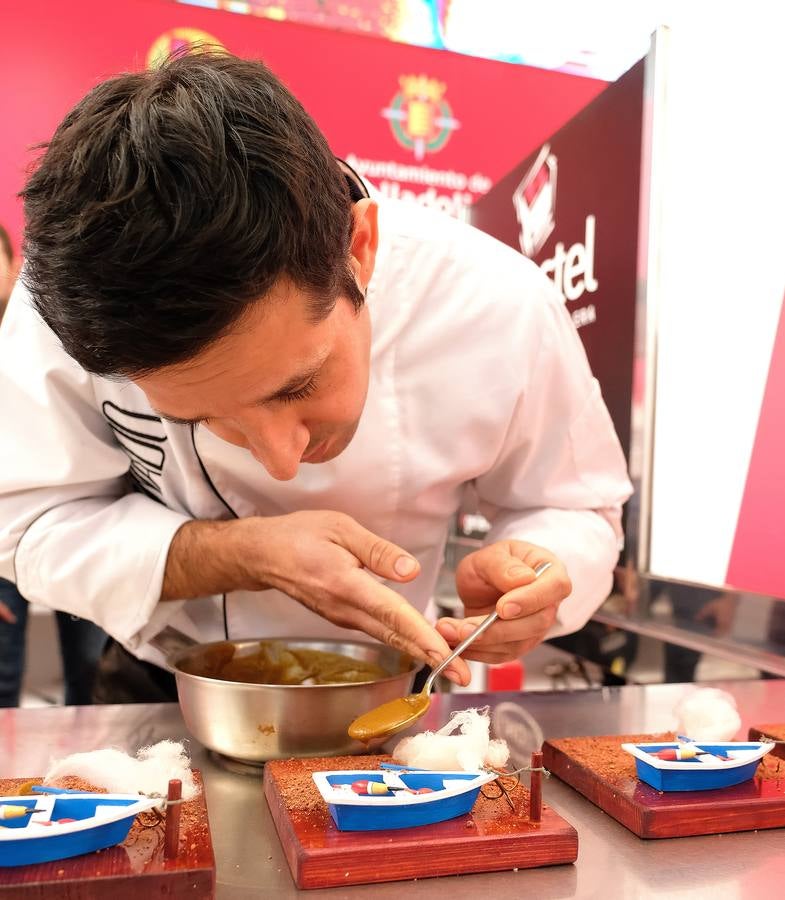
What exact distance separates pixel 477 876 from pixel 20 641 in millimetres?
2551

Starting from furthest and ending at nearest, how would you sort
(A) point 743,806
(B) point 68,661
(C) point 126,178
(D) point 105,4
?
(D) point 105,4, (B) point 68,661, (A) point 743,806, (C) point 126,178

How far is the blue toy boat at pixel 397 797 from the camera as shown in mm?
769

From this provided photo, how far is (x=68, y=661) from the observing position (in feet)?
8.48

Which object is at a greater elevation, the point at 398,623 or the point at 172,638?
the point at 398,623

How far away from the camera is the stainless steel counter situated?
752 millimetres

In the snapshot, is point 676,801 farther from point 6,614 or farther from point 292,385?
point 6,614

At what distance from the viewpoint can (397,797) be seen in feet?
2.54

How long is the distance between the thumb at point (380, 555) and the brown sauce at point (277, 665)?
0.14 meters

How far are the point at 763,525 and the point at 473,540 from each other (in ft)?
4.91

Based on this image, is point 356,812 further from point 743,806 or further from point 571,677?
point 571,677

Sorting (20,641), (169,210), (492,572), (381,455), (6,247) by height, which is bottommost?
(20,641)

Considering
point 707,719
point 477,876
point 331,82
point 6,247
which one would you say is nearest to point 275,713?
point 477,876

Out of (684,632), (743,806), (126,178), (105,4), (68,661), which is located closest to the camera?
(126,178)

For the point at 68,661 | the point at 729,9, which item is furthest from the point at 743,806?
the point at 68,661
